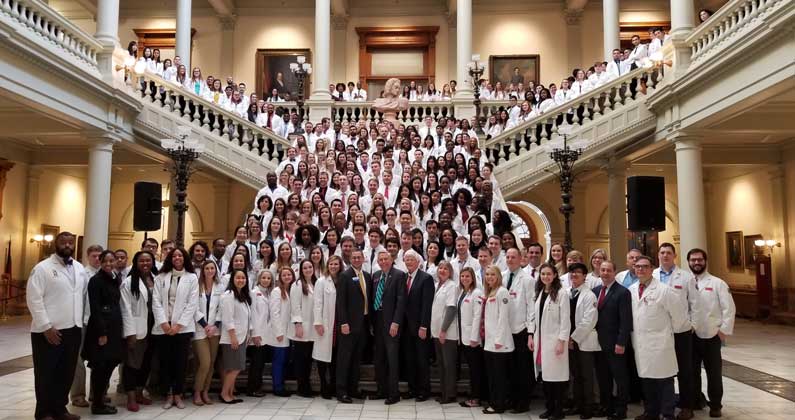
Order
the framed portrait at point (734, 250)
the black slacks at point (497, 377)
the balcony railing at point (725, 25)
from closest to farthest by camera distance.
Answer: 1. the black slacks at point (497, 377)
2. the balcony railing at point (725, 25)
3. the framed portrait at point (734, 250)

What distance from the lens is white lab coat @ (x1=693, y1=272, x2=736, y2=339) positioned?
677cm

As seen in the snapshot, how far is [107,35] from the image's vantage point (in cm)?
1288

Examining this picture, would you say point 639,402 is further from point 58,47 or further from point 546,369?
point 58,47

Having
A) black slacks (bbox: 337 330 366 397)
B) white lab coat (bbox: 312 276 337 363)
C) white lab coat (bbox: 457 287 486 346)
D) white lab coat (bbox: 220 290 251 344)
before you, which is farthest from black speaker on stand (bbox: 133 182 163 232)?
white lab coat (bbox: 457 287 486 346)

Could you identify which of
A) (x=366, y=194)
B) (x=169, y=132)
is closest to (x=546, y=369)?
(x=366, y=194)

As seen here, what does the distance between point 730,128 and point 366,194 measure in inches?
281

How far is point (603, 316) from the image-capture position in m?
6.73

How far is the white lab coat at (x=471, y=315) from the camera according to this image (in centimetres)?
705

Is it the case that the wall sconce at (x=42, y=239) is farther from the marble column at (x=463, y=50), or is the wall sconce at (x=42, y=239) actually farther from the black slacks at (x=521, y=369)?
the black slacks at (x=521, y=369)

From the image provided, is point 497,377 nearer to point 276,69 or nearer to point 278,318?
point 278,318

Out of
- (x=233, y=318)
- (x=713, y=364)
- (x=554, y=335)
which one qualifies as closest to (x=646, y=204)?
(x=713, y=364)

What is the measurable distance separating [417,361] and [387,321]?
63cm

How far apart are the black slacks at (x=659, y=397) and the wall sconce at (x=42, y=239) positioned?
17.7 m

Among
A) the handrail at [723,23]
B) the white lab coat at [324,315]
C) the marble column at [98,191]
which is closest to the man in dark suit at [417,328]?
the white lab coat at [324,315]
